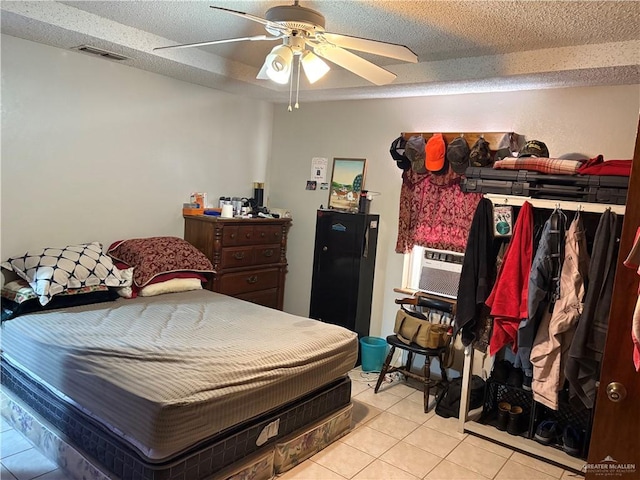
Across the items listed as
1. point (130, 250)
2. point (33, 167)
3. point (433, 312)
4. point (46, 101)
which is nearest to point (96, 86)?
point (46, 101)

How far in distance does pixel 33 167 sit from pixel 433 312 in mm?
3231

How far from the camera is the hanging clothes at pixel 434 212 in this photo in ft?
12.4

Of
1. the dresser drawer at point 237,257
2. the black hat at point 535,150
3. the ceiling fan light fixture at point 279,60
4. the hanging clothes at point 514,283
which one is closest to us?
the ceiling fan light fixture at point 279,60

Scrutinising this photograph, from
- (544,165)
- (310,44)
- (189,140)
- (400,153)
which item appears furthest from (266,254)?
(544,165)

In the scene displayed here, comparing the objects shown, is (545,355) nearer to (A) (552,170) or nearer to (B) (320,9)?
(A) (552,170)

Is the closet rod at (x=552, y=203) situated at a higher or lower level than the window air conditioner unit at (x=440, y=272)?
higher

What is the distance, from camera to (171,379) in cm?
217

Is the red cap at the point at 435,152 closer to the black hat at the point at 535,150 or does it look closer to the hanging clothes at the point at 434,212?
the hanging clothes at the point at 434,212

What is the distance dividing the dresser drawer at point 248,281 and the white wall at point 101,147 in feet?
2.12

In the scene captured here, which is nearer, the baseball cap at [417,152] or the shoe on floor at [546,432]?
the shoe on floor at [546,432]

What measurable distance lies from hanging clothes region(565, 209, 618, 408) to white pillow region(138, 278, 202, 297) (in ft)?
8.93

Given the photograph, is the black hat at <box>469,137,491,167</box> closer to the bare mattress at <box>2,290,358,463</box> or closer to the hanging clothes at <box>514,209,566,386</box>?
the hanging clothes at <box>514,209,566,386</box>

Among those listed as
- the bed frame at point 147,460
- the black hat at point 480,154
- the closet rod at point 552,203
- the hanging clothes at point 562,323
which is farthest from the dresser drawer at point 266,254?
the hanging clothes at point 562,323

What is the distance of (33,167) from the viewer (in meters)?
3.29
